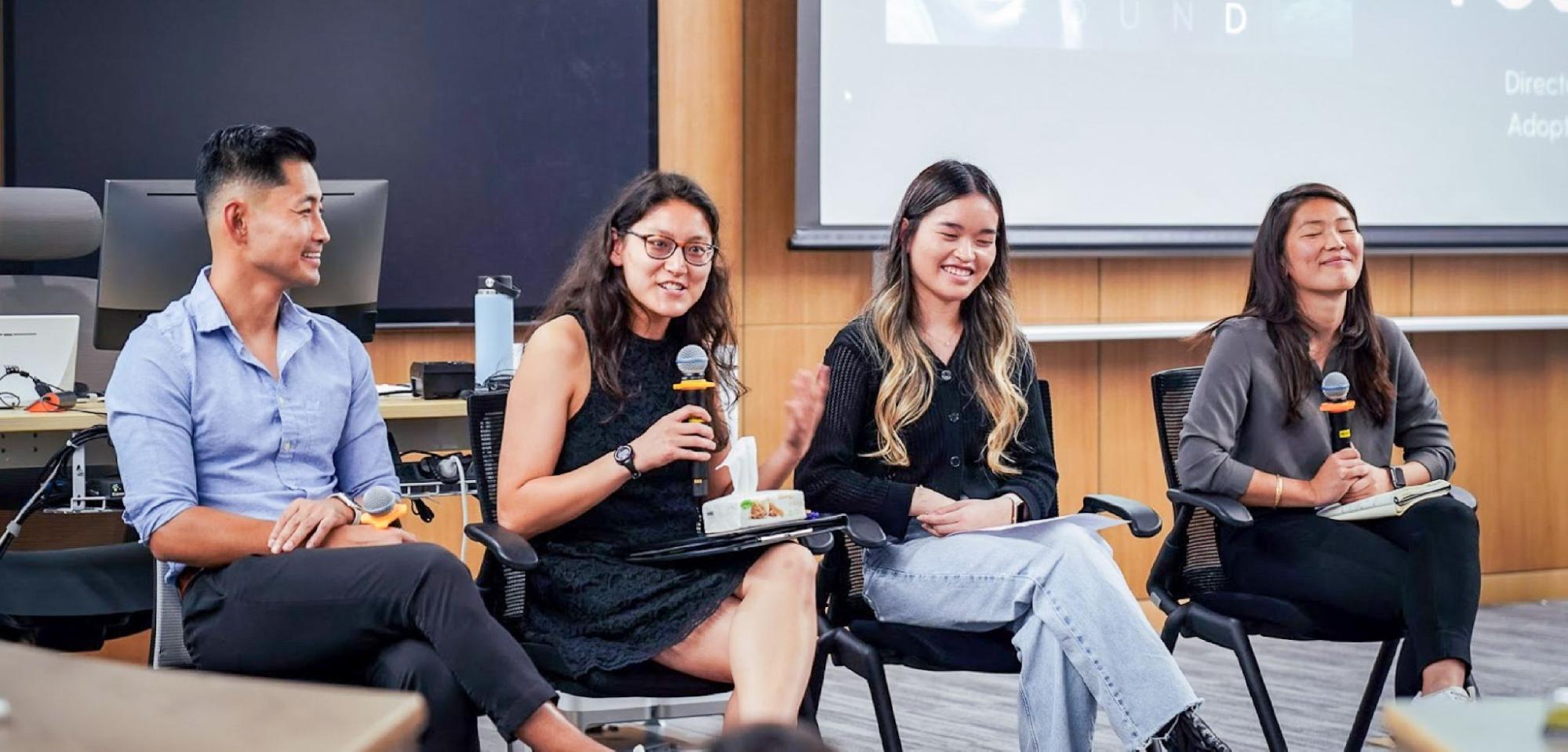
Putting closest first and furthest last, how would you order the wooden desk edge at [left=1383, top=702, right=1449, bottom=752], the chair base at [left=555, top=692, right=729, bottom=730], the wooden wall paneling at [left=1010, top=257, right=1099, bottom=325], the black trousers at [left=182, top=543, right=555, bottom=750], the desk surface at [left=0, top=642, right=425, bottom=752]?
1. the desk surface at [left=0, top=642, right=425, bottom=752]
2. the wooden desk edge at [left=1383, top=702, right=1449, bottom=752]
3. the black trousers at [left=182, top=543, right=555, bottom=750]
4. the chair base at [left=555, top=692, right=729, bottom=730]
5. the wooden wall paneling at [left=1010, top=257, right=1099, bottom=325]

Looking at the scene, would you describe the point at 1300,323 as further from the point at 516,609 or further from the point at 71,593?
the point at 71,593

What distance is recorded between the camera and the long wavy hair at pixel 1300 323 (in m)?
3.14

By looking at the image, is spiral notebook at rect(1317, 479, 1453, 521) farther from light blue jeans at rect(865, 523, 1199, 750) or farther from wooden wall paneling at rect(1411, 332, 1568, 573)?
wooden wall paneling at rect(1411, 332, 1568, 573)

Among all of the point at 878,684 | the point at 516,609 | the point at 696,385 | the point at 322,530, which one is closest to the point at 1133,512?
the point at 878,684

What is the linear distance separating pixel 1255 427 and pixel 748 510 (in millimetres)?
1182

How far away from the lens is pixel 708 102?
4.42m

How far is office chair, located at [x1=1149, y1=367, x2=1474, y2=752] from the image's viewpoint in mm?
2869

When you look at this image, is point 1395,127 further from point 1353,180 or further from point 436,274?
point 436,274

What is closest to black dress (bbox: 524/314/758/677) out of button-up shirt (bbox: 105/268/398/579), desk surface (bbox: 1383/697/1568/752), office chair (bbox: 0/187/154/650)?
button-up shirt (bbox: 105/268/398/579)

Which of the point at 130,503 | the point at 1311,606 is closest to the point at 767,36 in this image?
the point at 1311,606

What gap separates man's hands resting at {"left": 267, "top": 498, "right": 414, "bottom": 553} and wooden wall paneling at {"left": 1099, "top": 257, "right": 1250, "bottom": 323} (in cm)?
286

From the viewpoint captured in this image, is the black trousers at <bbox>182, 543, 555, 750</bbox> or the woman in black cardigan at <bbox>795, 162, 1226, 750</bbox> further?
the woman in black cardigan at <bbox>795, 162, 1226, 750</bbox>

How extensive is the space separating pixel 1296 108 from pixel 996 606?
282cm

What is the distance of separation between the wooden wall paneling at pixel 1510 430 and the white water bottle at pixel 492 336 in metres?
3.24
